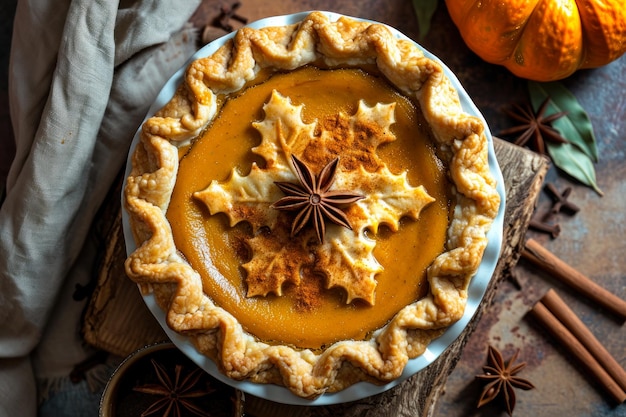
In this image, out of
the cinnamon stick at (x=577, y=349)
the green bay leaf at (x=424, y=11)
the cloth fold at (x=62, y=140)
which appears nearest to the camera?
the cloth fold at (x=62, y=140)

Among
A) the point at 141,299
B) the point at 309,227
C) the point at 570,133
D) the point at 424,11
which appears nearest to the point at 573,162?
the point at 570,133

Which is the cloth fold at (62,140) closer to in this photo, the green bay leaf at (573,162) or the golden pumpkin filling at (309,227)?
the golden pumpkin filling at (309,227)

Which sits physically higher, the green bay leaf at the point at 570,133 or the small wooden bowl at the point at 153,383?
the green bay leaf at the point at 570,133

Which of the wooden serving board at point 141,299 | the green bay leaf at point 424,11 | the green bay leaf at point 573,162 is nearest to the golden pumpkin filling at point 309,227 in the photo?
the wooden serving board at point 141,299

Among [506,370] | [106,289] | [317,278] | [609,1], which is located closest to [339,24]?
[317,278]

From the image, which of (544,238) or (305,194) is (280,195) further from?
(544,238)

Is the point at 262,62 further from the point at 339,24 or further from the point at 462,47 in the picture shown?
the point at 462,47
